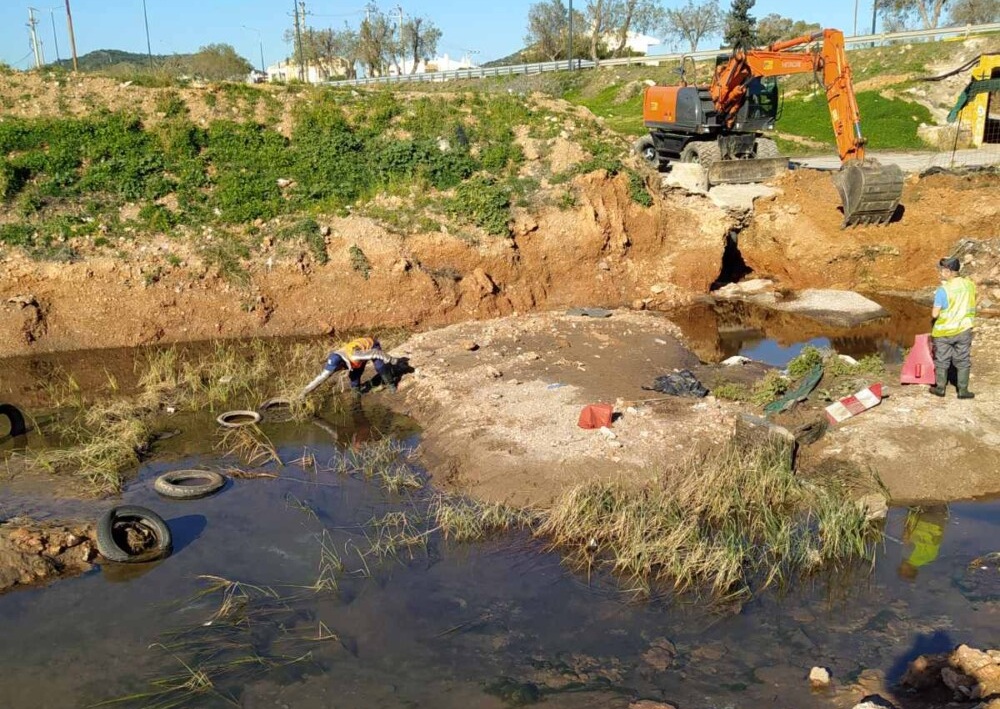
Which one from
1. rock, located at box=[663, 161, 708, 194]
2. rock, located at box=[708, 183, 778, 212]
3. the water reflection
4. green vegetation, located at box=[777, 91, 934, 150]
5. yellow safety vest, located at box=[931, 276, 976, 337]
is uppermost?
green vegetation, located at box=[777, 91, 934, 150]

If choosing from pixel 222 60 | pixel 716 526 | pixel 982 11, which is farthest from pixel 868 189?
pixel 982 11

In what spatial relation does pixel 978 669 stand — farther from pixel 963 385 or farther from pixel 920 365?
pixel 920 365

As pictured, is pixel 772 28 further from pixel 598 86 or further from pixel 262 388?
pixel 262 388

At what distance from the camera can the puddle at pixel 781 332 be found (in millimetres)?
14844

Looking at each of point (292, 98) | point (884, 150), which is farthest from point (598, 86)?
point (292, 98)

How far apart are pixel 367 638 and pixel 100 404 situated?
7.13 m

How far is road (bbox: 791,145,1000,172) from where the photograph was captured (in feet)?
79.9

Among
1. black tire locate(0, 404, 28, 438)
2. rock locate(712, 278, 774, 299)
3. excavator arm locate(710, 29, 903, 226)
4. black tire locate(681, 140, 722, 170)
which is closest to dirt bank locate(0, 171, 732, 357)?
rock locate(712, 278, 774, 299)

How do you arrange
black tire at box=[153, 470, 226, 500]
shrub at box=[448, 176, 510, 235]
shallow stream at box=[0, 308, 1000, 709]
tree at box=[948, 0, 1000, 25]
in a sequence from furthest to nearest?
tree at box=[948, 0, 1000, 25], shrub at box=[448, 176, 510, 235], black tire at box=[153, 470, 226, 500], shallow stream at box=[0, 308, 1000, 709]

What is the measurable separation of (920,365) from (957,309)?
3.77 feet

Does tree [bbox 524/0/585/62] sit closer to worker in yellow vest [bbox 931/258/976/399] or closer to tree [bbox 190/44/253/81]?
tree [bbox 190/44/253/81]

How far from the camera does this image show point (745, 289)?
1859 centimetres

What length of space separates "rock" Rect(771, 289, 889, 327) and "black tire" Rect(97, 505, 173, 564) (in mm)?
12930

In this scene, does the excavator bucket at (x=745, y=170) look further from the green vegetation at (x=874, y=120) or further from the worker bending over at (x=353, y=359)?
the green vegetation at (x=874, y=120)
